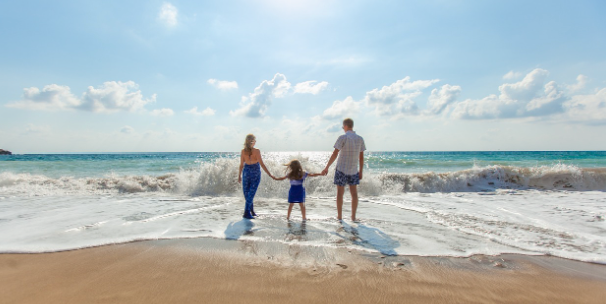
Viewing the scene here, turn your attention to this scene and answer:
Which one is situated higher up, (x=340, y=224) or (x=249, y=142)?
(x=249, y=142)

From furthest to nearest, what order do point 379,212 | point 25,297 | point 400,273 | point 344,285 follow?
point 379,212, point 400,273, point 344,285, point 25,297

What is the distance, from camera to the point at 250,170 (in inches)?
249

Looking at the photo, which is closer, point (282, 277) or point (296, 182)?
point (282, 277)

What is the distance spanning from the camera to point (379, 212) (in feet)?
22.7

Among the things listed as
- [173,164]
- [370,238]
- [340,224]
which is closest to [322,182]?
[340,224]

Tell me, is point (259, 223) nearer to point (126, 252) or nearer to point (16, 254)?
point (126, 252)

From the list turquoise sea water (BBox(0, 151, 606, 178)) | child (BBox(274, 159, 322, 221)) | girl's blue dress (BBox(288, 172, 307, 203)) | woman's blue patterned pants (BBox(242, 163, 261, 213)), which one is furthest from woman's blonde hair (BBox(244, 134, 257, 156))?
turquoise sea water (BBox(0, 151, 606, 178))

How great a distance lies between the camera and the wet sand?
2.63 meters

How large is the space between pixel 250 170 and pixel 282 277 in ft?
11.7

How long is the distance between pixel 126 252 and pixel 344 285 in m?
2.89

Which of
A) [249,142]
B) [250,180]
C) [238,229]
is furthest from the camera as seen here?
[250,180]

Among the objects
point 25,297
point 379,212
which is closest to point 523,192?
point 379,212

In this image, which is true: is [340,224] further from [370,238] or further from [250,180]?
[250,180]

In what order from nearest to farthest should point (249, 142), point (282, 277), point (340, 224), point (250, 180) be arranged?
1. point (282, 277)
2. point (340, 224)
3. point (249, 142)
4. point (250, 180)
